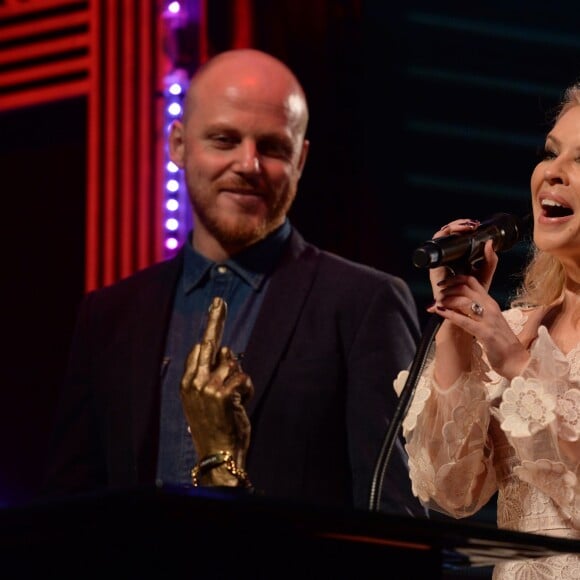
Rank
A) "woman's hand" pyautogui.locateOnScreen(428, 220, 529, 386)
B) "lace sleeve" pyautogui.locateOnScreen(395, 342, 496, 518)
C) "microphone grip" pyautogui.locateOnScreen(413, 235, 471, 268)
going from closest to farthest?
"microphone grip" pyautogui.locateOnScreen(413, 235, 471, 268) → "woman's hand" pyautogui.locateOnScreen(428, 220, 529, 386) → "lace sleeve" pyautogui.locateOnScreen(395, 342, 496, 518)

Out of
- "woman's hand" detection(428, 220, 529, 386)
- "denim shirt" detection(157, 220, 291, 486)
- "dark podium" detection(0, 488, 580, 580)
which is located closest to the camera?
"dark podium" detection(0, 488, 580, 580)

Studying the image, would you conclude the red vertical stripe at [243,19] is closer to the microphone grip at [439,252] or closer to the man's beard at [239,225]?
the man's beard at [239,225]

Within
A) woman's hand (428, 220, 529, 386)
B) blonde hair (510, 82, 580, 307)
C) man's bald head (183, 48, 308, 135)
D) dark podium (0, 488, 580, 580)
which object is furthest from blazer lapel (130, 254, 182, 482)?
dark podium (0, 488, 580, 580)

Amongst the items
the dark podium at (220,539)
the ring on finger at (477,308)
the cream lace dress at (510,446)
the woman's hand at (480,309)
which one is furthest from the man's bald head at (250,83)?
the dark podium at (220,539)

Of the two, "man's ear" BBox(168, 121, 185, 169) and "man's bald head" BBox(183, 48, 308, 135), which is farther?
"man's ear" BBox(168, 121, 185, 169)

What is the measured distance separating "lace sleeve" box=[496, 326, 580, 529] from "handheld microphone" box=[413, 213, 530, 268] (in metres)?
0.18

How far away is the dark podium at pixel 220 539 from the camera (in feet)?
4.63

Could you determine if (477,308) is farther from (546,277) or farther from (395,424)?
(546,277)

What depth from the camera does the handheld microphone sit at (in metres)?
1.86

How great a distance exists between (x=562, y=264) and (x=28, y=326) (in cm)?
217

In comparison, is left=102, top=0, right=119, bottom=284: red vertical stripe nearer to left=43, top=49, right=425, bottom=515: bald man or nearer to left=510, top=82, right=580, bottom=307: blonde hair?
left=43, top=49, right=425, bottom=515: bald man

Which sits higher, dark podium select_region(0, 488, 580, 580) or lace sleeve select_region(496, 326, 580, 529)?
lace sleeve select_region(496, 326, 580, 529)

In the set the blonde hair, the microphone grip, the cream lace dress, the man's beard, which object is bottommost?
the cream lace dress

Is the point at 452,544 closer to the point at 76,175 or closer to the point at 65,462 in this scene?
the point at 65,462
